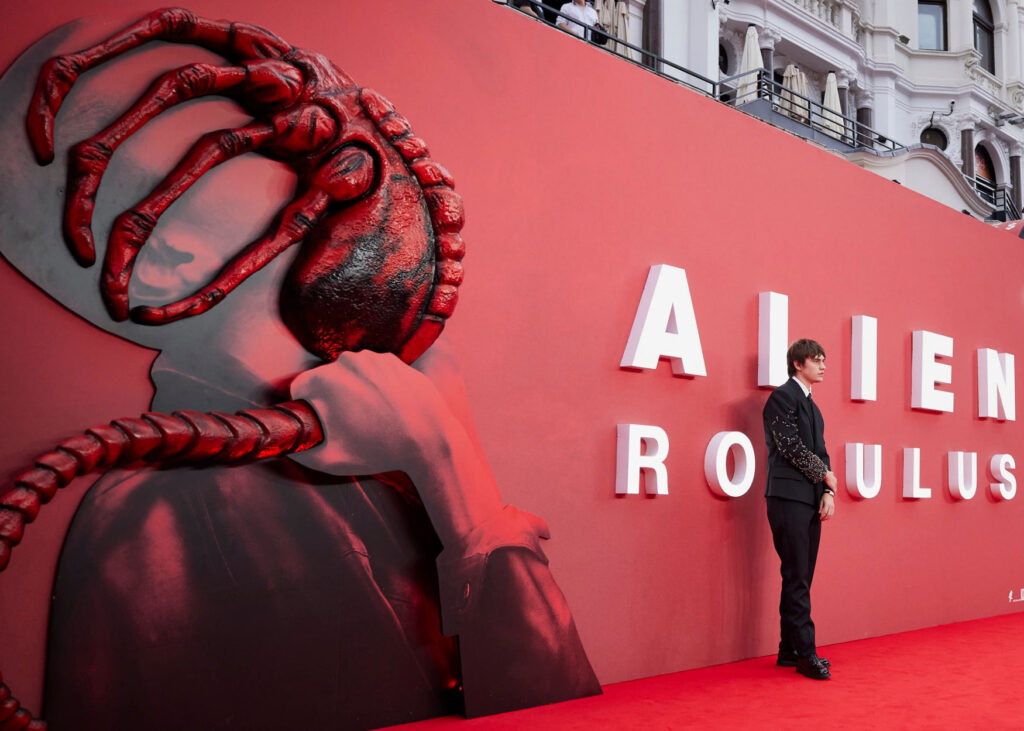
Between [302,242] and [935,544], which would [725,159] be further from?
[935,544]

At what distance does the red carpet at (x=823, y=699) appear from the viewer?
2961 millimetres

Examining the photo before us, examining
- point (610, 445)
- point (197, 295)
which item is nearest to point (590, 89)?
point (610, 445)

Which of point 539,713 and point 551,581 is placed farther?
point 551,581

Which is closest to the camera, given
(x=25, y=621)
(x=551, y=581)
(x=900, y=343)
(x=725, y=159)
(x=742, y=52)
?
(x=25, y=621)

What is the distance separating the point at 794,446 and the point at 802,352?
0.41m

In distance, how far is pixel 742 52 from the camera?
13.5 meters

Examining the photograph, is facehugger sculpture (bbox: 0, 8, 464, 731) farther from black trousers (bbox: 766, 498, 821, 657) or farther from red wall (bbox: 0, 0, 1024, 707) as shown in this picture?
black trousers (bbox: 766, 498, 821, 657)

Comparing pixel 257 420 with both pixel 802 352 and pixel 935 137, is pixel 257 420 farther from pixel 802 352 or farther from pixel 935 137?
pixel 935 137

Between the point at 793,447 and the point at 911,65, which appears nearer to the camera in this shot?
the point at 793,447

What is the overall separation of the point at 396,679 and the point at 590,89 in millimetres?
2310

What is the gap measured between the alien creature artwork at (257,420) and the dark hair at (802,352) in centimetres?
155

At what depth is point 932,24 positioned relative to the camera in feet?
57.8

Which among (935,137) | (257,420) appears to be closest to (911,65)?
(935,137)

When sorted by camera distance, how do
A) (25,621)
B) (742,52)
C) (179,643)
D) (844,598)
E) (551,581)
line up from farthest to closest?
(742,52) → (844,598) → (551,581) → (179,643) → (25,621)
